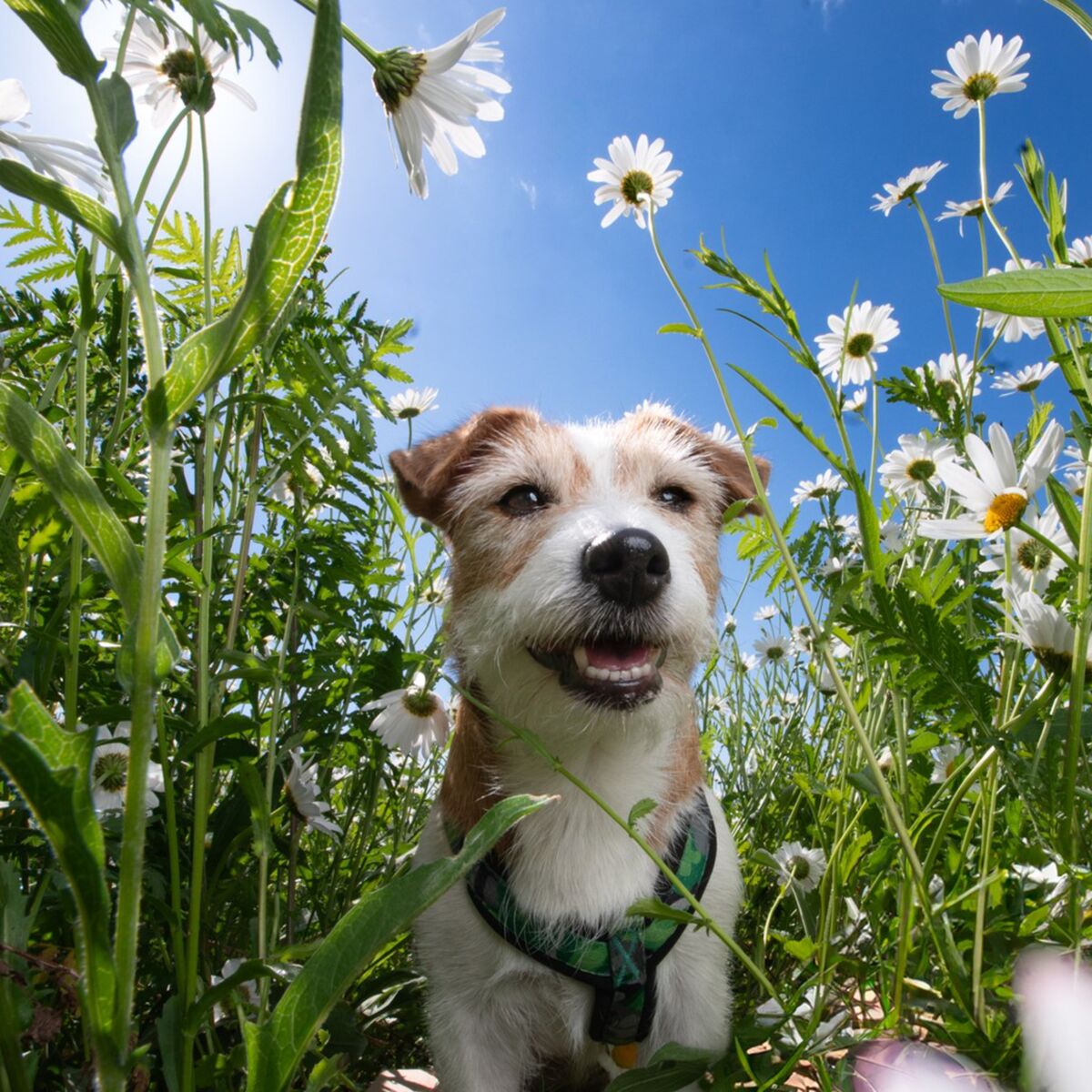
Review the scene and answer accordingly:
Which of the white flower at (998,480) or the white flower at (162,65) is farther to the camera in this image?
the white flower at (162,65)

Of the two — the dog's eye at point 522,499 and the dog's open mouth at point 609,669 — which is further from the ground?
the dog's eye at point 522,499

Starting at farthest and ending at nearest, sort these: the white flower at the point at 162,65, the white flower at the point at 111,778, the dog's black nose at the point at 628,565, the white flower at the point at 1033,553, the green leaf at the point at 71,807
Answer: the white flower at the point at 111,778 < the dog's black nose at the point at 628,565 < the white flower at the point at 162,65 < the white flower at the point at 1033,553 < the green leaf at the point at 71,807

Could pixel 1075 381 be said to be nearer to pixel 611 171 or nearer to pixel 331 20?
pixel 331 20

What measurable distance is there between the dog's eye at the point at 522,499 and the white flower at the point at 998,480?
2.86 feet

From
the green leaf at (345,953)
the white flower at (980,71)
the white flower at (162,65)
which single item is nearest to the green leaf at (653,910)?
the green leaf at (345,953)

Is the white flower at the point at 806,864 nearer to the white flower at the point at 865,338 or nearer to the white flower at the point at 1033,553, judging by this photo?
the white flower at the point at 1033,553

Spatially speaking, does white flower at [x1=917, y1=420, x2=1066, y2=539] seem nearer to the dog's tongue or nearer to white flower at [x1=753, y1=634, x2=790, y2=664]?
the dog's tongue

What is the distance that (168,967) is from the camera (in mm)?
1518

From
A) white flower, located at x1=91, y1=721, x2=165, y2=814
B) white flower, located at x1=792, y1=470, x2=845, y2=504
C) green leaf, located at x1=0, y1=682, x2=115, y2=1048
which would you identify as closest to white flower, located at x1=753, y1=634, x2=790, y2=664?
white flower, located at x1=792, y1=470, x2=845, y2=504

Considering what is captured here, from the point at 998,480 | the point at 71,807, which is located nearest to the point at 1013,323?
the point at 998,480

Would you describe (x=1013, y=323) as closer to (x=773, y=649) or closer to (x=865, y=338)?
(x=865, y=338)

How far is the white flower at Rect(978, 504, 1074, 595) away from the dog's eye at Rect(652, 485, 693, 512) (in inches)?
24.8

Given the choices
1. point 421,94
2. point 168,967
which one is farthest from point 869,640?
point 168,967

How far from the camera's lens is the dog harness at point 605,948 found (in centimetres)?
156
